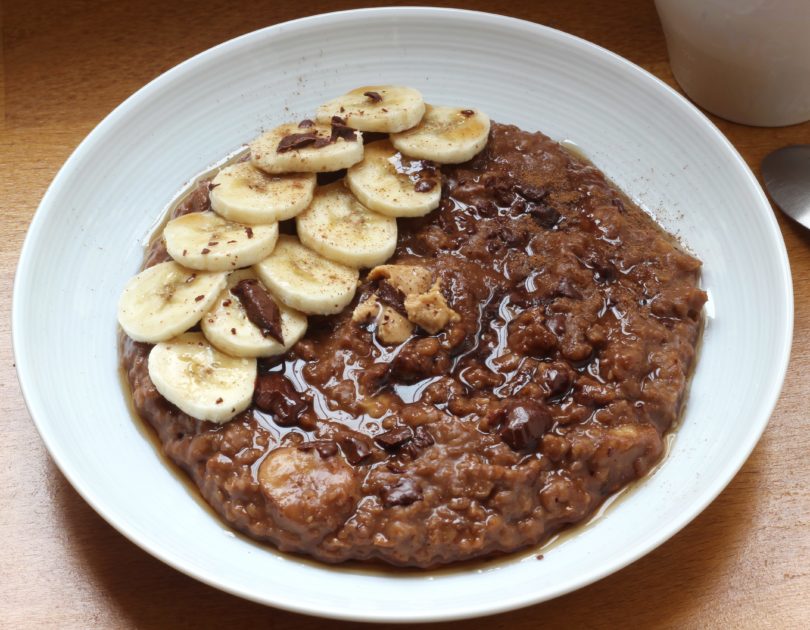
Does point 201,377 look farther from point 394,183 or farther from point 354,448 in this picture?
point 394,183

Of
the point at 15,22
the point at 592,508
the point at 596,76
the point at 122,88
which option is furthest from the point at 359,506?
the point at 15,22

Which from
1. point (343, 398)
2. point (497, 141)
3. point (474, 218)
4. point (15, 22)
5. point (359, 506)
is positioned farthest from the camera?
point (15, 22)

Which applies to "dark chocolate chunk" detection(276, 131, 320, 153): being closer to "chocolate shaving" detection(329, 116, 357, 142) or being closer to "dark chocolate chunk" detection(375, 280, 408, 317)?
"chocolate shaving" detection(329, 116, 357, 142)

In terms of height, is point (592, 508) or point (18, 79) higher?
point (18, 79)

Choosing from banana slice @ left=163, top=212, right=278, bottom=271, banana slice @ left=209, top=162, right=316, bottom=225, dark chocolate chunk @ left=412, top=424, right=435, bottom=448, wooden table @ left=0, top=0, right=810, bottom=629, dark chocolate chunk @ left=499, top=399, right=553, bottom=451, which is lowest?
wooden table @ left=0, top=0, right=810, bottom=629

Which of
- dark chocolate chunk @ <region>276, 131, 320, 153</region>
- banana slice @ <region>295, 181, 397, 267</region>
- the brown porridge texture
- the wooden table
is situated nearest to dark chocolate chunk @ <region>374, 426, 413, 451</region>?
the brown porridge texture

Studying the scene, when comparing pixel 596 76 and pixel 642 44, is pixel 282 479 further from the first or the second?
pixel 642 44
